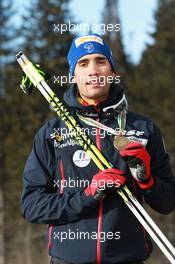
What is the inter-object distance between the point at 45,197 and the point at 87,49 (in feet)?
2.77

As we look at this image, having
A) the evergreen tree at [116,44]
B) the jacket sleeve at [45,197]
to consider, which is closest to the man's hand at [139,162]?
the jacket sleeve at [45,197]

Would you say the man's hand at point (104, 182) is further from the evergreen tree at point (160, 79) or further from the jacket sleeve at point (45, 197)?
the evergreen tree at point (160, 79)

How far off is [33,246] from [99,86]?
114 feet

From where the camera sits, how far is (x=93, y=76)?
12.0 ft

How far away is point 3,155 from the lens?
38.0 m

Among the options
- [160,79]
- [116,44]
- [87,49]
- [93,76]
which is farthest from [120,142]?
[160,79]

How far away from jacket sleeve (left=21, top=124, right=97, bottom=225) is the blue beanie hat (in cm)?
47

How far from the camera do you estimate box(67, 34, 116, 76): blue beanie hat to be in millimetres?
3842

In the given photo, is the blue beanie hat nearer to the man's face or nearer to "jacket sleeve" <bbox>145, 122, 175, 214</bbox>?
the man's face

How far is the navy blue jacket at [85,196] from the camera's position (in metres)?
3.49

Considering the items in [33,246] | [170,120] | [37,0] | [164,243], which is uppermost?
[37,0]

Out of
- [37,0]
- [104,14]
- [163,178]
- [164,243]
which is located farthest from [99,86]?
[104,14]

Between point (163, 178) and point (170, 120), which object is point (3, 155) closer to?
point (170, 120)
